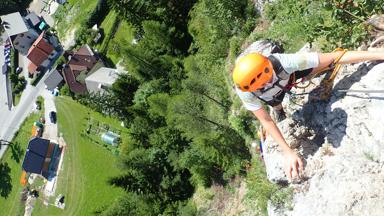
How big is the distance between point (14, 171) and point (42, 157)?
8898 mm

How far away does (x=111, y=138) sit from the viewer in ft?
194

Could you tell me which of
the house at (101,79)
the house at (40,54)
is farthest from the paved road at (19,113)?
the house at (101,79)

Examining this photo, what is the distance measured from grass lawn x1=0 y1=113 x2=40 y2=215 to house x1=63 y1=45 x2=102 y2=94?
750 centimetres

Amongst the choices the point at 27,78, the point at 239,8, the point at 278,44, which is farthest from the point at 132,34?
the point at 278,44

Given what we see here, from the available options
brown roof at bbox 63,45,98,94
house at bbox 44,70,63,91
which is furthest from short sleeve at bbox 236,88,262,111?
house at bbox 44,70,63,91

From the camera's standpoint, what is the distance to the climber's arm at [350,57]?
11.9 metres

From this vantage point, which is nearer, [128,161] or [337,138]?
[337,138]

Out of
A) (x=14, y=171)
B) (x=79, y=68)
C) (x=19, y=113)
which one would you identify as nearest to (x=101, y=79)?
(x=79, y=68)

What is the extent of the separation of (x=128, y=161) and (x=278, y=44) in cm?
2945

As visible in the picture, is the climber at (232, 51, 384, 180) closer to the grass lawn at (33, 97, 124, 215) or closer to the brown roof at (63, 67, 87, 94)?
the grass lawn at (33, 97, 124, 215)

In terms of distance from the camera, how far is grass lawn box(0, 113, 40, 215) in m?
68.8

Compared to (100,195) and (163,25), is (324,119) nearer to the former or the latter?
(163,25)

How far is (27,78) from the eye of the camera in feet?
245

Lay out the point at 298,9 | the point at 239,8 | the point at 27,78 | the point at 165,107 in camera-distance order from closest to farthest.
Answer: the point at 298,9 < the point at 239,8 < the point at 165,107 < the point at 27,78
